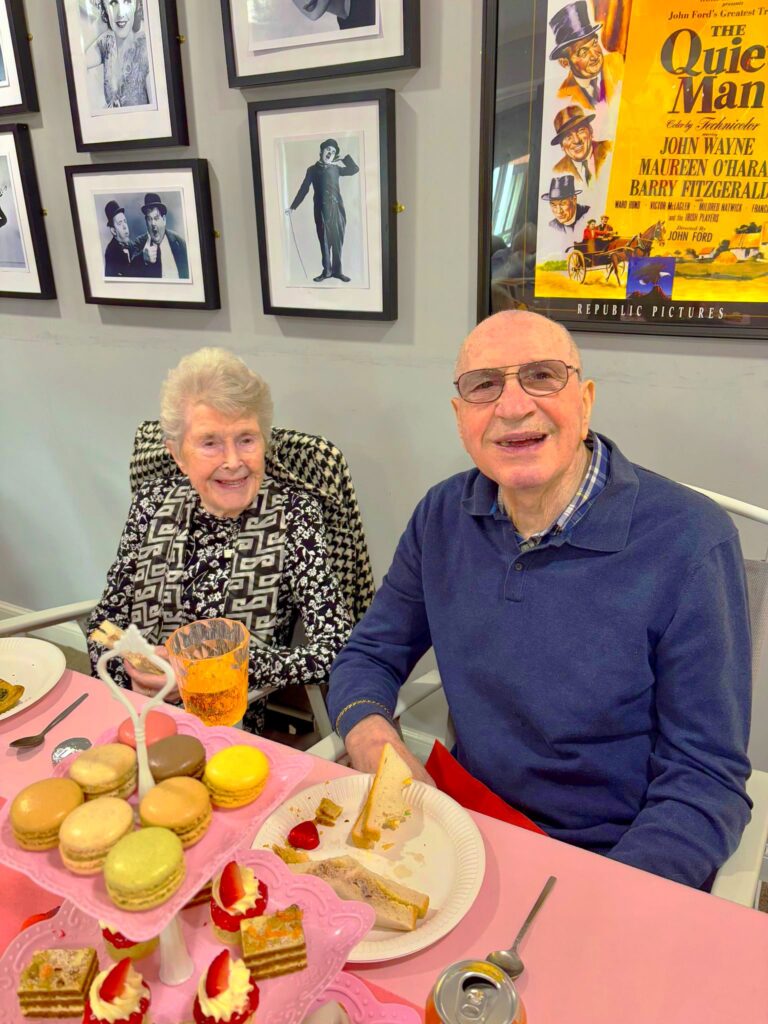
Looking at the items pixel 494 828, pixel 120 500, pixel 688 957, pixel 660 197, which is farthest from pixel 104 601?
pixel 660 197

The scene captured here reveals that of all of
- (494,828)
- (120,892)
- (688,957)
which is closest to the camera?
(120,892)

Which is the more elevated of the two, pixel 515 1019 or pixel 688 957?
pixel 515 1019

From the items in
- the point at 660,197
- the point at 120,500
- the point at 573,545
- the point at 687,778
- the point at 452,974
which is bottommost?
the point at 120,500

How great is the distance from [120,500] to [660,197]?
2.07m

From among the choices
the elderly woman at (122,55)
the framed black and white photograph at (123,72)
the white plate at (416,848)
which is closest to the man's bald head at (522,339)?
the white plate at (416,848)

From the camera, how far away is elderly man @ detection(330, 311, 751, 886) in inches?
42.0

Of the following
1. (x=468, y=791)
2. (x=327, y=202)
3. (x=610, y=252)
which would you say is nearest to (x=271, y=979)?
(x=468, y=791)

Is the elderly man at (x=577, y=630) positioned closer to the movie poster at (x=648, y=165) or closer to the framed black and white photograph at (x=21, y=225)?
the movie poster at (x=648, y=165)

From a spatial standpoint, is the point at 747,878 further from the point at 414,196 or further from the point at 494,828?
the point at 414,196

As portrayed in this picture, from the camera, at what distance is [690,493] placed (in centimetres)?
117

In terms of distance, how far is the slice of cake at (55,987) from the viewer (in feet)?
2.08

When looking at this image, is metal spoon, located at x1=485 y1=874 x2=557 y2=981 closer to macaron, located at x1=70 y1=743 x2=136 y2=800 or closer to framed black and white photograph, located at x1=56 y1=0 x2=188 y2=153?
macaron, located at x1=70 y1=743 x2=136 y2=800

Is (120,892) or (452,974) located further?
(452,974)

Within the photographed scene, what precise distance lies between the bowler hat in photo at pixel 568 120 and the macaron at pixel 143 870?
157cm
